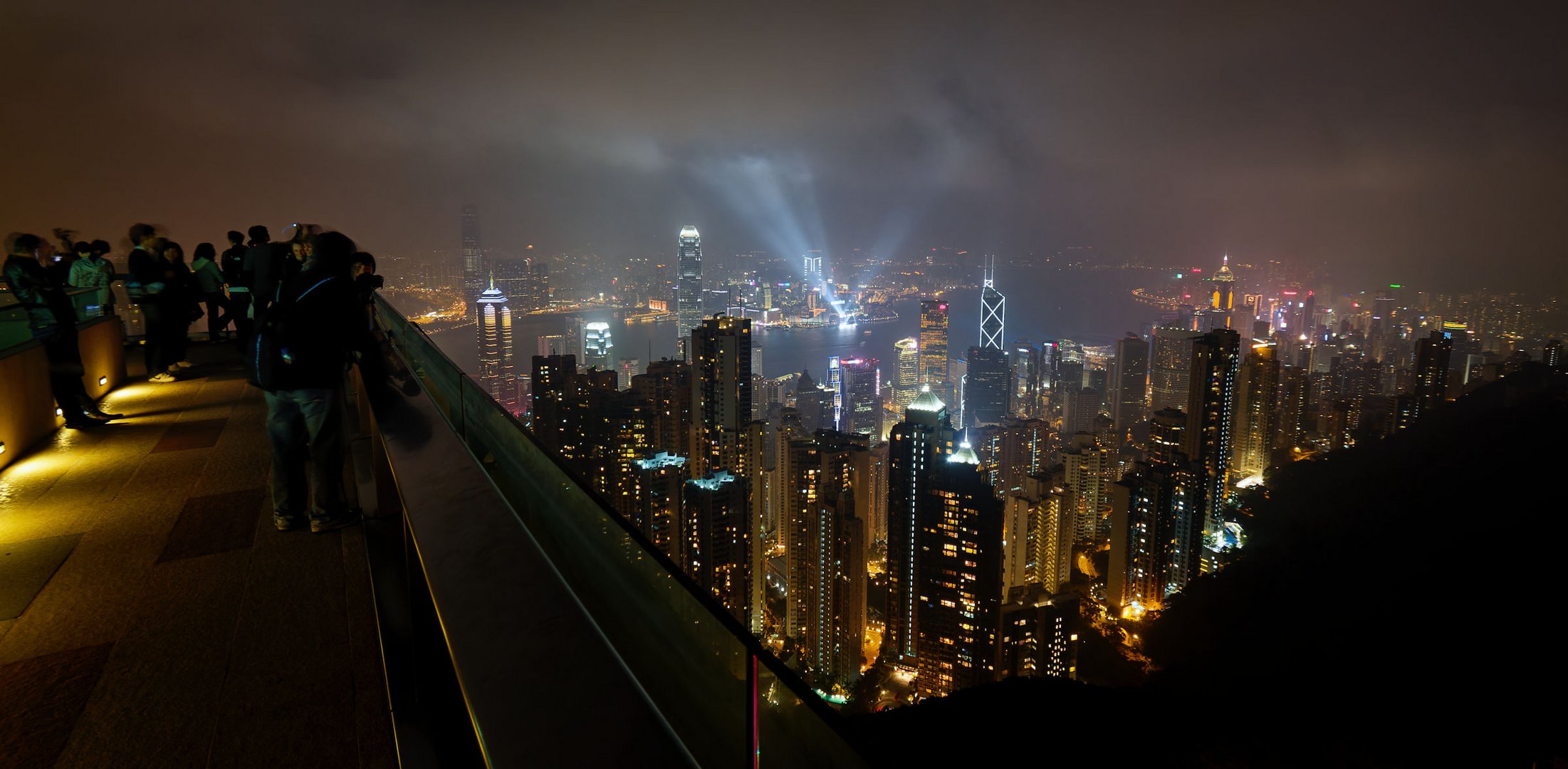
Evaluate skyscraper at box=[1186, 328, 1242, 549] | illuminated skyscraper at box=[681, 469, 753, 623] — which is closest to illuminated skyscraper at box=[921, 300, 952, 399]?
skyscraper at box=[1186, 328, 1242, 549]

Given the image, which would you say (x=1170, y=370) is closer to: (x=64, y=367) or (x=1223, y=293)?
(x=1223, y=293)

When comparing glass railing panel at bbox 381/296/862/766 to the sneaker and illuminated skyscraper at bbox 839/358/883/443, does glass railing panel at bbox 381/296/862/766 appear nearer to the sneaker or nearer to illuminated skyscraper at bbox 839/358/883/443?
the sneaker

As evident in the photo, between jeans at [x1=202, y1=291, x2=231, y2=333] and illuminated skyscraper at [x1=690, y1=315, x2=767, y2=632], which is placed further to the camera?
illuminated skyscraper at [x1=690, y1=315, x2=767, y2=632]

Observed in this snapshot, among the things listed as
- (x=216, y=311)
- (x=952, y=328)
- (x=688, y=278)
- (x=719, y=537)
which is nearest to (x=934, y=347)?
(x=952, y=328)

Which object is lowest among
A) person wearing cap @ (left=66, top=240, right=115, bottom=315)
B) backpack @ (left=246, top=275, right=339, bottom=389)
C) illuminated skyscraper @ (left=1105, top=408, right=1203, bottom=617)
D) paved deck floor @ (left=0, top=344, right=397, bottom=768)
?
illuminated skyscraper @ (left=1105, top=408, right=1203, bottom=617)

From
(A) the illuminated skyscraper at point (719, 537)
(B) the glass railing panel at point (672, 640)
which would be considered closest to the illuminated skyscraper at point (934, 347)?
(A) the illuminated skyscraper at point (719, 537)

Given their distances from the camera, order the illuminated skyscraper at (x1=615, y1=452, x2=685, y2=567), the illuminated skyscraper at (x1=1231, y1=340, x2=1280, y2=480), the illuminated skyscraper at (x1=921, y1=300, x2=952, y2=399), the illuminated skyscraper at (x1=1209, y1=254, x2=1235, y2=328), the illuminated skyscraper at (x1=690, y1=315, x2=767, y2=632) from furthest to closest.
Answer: the illuminated skyscraper at (x1=1209, y1=254, x2=1235, y2=328) < the illuminated skyscraper at (x1=921, y1=300, x2=952, y2=399) < the illuminated skyscraper at (x1=1231, y1=340, x2=1280, y2=480) < the illuminated skyscraper at (x1=690, y1=315, x2=767, y2=632) < the illuminated skyscraper at (x1=615, y1=452, x2=685, y2=567)

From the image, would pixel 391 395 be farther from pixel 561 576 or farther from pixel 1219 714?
pixel 1219 714
